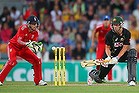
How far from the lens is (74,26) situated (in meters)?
21.8

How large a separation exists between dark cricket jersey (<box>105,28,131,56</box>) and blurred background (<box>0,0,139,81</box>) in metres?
6.21

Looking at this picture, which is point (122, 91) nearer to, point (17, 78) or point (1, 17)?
point (17, 78)

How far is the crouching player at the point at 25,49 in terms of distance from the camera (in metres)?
14.4

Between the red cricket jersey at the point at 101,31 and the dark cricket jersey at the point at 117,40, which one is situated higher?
the red cricket jersey at the point at 101,31

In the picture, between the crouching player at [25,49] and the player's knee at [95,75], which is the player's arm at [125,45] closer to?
the player's knee at [95,75]

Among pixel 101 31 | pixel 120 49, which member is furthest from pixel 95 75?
pixel 101 31

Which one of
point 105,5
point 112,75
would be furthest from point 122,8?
point 112,75

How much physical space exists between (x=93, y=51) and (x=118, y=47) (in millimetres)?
6416

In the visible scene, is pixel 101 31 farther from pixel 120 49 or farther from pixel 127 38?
pixel 127 38

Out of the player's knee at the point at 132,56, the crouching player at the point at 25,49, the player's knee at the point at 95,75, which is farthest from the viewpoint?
the player's knee at the point at 95,75

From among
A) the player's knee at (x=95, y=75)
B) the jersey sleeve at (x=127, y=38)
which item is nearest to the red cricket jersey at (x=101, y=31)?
the player's knee at (x=95, y=75)

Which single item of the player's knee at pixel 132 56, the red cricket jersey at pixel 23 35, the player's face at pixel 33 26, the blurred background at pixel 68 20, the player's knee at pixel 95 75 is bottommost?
the player's knee at pixel 95 75

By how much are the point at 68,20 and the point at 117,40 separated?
7948 mm

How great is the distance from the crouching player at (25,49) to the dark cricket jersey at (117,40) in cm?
170
